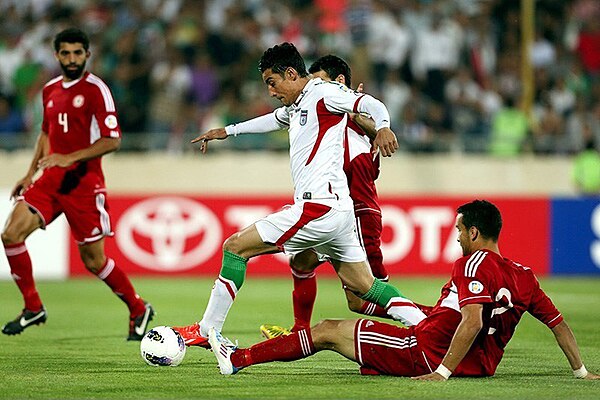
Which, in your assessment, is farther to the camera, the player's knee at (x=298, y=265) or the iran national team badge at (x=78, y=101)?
the iran national team badge at (x=78, y=101)

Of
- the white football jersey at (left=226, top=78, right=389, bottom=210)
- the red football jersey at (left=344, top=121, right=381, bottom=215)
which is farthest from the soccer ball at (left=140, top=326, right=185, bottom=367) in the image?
the red football jersey at (left=344, top=121, right=381, bottom=215)

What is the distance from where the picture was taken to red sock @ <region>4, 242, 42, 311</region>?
1030cm

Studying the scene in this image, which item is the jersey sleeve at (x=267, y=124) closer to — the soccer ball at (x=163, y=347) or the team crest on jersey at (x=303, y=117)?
the team crest on jersey at (x=303, y=117)

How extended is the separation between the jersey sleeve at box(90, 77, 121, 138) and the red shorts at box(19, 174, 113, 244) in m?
0.50

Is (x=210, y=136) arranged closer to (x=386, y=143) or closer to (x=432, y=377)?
(x=386, y=143)

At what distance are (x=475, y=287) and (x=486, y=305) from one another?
0.56 ft

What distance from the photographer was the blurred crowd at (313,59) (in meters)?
18.5

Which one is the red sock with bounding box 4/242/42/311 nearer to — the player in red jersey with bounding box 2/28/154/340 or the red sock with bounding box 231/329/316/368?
the player in red jersey with bounding box 2/28/154/340

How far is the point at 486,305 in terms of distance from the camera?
730 cm

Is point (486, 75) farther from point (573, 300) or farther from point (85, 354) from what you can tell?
point (85, 354)

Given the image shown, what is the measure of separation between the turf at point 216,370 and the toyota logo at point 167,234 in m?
3.26

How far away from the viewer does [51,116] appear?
10.4m

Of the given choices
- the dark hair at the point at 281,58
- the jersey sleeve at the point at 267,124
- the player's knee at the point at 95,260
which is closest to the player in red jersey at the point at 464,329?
the dark hair at the point at 281,58

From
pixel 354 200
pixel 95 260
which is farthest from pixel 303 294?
pixel 95 260
